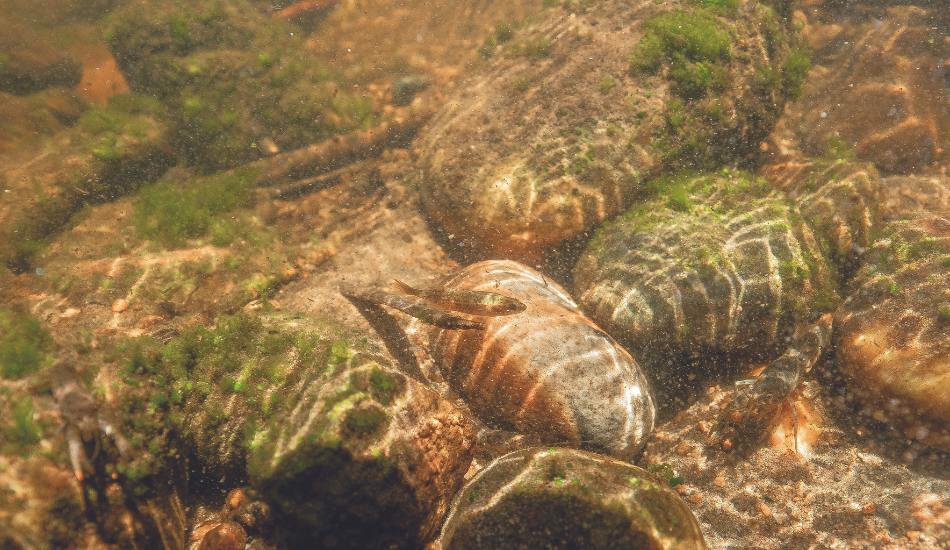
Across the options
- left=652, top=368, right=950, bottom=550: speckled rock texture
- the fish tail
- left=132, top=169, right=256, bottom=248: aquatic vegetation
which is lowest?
left=652, top=368, right=950, bottom=550: speckled rock texture

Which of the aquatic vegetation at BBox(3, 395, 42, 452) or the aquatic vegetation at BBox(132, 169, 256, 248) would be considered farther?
the aquatic vegetation at BBox(132, 169, 256, 248)

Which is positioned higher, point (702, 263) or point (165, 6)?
point (165, 6)

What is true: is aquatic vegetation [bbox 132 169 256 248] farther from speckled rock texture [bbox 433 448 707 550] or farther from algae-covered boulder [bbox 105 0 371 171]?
speckled rock texture [bbox 433 448 707 550]

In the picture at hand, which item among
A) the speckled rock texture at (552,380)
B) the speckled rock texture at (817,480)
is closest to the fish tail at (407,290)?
the speckled rock texture at (552,380)

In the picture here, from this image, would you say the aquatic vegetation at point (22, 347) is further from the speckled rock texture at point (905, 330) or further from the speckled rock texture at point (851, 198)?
the speckled rock texture at point (851, 198)

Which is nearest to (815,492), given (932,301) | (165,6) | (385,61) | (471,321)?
(932,301)

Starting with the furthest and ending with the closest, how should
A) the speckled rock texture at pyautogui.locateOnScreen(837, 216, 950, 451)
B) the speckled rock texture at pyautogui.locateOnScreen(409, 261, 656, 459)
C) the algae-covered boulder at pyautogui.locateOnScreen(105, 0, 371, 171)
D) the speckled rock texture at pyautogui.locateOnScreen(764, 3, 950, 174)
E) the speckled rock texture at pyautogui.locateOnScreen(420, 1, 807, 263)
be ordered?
the algae-covered boulder at pyautogui.locateOnScreen(105, 0, 371, 171), the speckled rock texture at pyautogui.locateOnScreen(764, 3, 950, 174), the speckled rock texture at pyautogui.locateOnScreen(420, 1, 807, 263), the speckled rock texture at pyautogui.locateOnScreen(409, 261, 656, 459), the speckled rock texture at pyautogui.locateOnScreen(837, 216, 950, 451)

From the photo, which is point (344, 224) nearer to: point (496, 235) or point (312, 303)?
point (312, 303)

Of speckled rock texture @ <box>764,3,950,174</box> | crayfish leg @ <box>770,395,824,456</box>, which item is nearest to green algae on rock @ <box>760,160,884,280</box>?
speckled rock texture @ <box>764,3,950,174</box>
